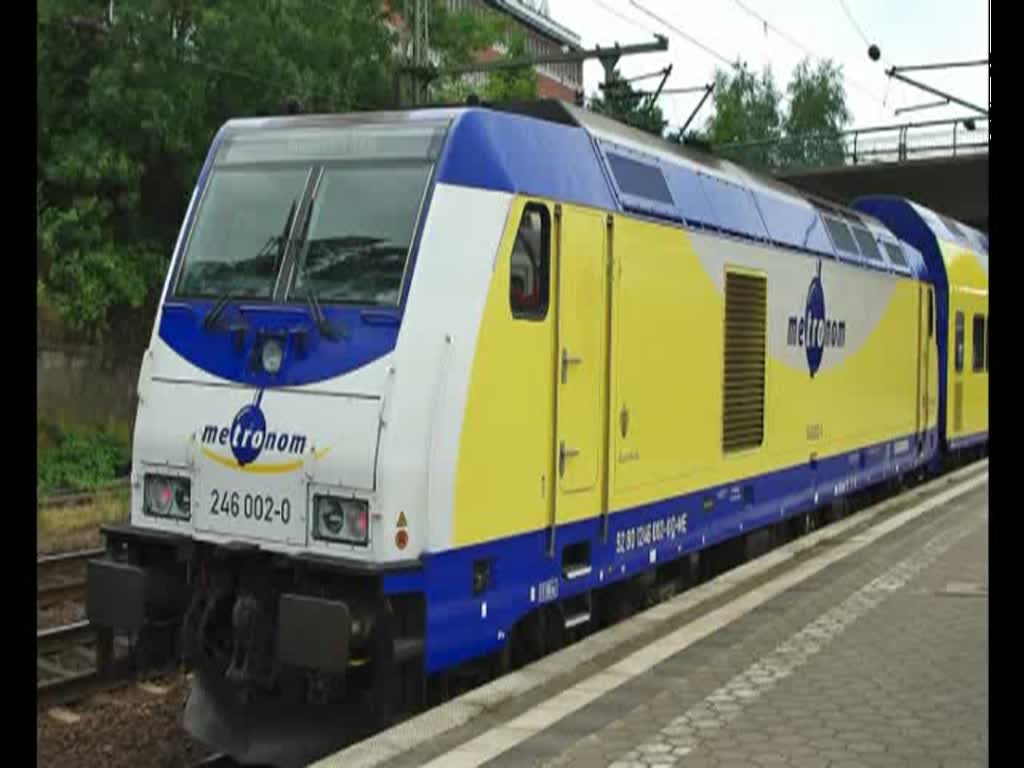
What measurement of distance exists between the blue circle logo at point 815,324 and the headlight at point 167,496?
21.3 feet

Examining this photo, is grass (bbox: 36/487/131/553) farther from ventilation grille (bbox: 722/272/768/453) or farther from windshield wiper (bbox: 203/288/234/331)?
windshield wiper (bbox: 203/288/234/331)

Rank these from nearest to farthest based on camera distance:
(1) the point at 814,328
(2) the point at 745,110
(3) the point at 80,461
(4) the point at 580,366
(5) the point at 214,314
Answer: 1. (5) the point at 214,314
2. (4) the point at 580,366
3. (1) the point at 814,328
4. (3) the point at 80,461
5. (2) the point at 745,110

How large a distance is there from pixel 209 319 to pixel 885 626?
4425mm

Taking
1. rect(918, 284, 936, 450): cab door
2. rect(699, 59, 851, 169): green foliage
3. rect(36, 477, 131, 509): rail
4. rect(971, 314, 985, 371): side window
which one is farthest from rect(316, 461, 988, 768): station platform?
rect(699, 59, 851, 169): green foliage

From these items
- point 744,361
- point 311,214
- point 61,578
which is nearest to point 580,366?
point 311,214

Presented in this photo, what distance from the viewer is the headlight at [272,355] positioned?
21.2 feet

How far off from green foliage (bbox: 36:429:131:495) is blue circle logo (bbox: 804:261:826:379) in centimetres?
1107

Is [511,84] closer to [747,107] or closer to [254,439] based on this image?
[254,439]

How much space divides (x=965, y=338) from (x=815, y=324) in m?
8.78

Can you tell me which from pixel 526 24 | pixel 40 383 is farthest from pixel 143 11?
pixel 526 24

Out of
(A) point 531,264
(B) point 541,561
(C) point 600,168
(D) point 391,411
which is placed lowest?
(B) point 541,561

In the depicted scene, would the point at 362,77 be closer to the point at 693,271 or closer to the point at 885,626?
the point at 693,271

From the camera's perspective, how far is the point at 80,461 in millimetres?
19266

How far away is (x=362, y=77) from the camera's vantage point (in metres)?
21.7
